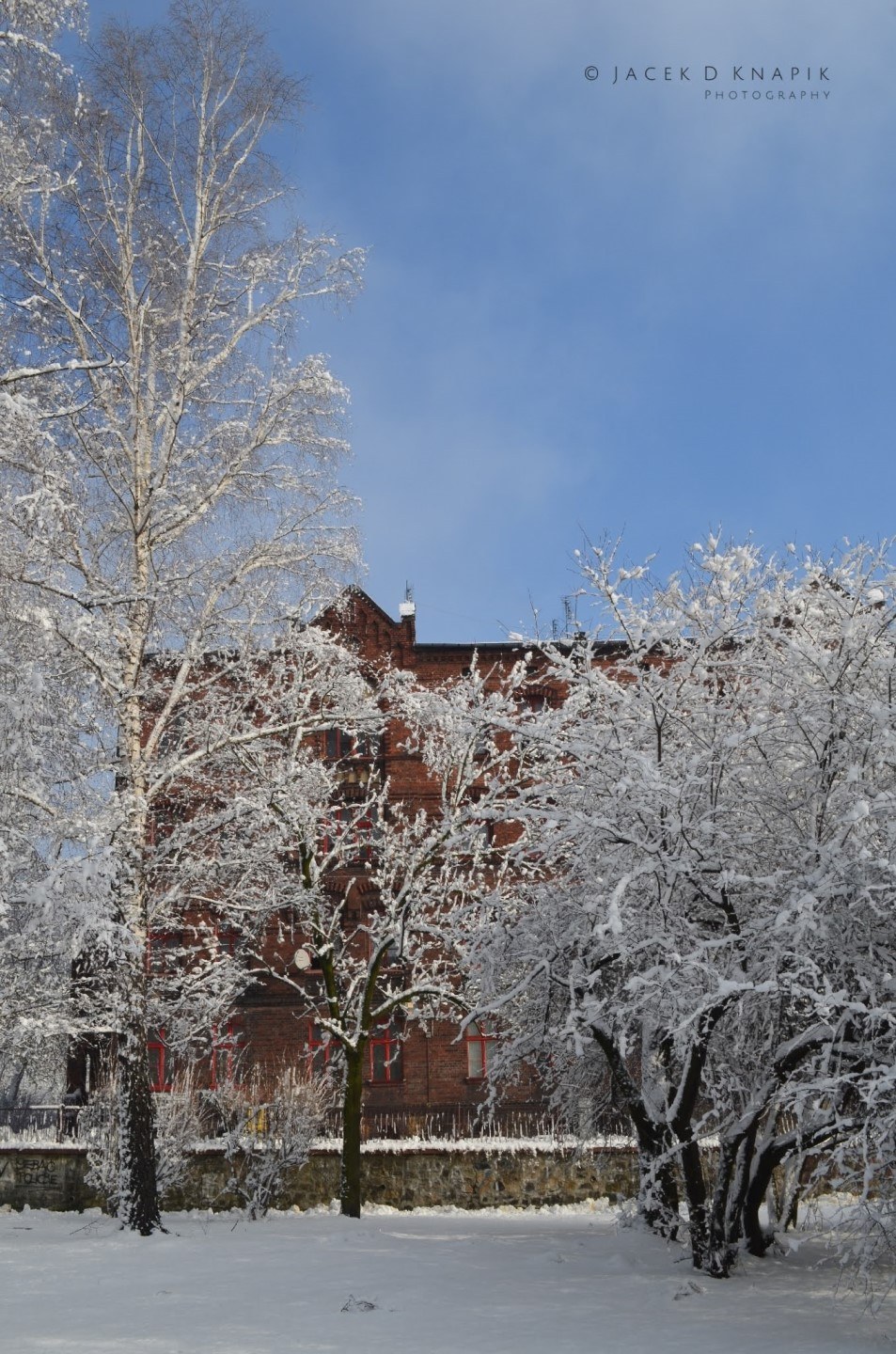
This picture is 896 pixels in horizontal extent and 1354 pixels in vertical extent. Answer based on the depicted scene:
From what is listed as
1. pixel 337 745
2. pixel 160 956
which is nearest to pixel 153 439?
pixel 160 956

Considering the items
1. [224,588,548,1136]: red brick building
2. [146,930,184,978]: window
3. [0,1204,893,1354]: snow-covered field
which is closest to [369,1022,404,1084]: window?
[224,588,548,1136]: red brick building

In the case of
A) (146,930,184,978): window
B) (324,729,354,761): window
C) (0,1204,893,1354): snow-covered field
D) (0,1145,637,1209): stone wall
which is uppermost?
(324,729,354,761): window

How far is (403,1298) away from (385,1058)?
21.7m

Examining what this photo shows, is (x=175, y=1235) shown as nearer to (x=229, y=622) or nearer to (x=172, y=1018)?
(x=172, y=1018)

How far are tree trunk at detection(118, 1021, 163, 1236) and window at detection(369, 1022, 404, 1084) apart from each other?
1622 centimetres

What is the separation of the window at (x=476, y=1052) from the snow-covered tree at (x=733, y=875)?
63.6 ft

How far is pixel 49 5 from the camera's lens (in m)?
11.2

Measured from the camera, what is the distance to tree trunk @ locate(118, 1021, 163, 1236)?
1484 cm

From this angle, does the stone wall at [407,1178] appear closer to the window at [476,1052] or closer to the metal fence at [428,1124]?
the metal fence at [428,1124]

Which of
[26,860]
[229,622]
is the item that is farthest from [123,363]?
[26,860]

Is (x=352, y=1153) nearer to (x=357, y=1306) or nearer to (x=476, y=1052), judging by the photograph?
(x=357, y=1306)

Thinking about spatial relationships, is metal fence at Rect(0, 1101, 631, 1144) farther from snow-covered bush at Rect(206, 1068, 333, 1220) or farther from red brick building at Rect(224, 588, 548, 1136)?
snow-covered bush at Rect(206, 1068, 333, 1220)

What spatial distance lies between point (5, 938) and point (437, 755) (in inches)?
339

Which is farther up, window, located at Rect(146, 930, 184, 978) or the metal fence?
window, located at Rect(146, 930, 184, 978)
